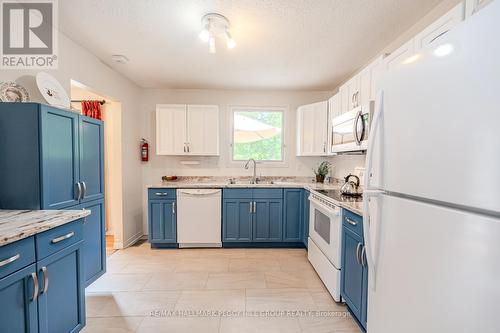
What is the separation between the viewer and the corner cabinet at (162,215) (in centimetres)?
337

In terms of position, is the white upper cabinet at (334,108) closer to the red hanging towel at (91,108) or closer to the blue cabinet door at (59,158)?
the blue cabinet door at (59,158)

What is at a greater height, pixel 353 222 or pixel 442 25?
pixel 442 25

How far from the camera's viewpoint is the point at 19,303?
1.12 meters

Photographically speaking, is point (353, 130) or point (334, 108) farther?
point (334, 108)

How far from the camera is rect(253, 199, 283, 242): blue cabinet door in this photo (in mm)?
3445

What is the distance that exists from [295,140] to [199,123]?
168 centimetres

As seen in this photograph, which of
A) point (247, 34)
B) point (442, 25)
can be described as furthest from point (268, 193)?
point (442, 25)

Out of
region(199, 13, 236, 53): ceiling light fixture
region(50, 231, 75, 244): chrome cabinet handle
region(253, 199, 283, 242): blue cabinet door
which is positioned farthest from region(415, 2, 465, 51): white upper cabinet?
region(253, 199, 283, 242): blue cabinet door

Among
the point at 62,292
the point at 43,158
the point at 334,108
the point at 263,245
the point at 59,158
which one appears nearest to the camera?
the point at 62,292

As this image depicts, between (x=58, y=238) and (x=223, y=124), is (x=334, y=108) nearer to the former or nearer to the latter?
(x=223, y=124)

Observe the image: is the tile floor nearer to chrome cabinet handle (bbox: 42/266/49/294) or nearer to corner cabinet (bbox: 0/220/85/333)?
corner cabinet (bbox: 0/220/85/333)

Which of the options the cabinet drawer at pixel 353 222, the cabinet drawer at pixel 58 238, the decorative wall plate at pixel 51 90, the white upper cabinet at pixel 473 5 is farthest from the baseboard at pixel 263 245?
the white upper cabinet at pixel 473 5

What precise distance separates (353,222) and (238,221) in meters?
1.96

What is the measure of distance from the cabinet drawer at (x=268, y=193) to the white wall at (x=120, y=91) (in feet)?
6.42
